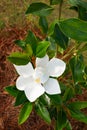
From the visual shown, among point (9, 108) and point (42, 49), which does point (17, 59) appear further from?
point (9, 108)

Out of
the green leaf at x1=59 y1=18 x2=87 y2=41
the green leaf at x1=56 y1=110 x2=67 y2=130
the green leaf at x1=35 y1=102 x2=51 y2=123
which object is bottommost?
the green leaf at x1=56 y1=110 x2=67 y2=130

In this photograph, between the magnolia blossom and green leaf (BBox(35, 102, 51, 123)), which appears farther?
green leaf (BBox(35, 102, 51, 123))

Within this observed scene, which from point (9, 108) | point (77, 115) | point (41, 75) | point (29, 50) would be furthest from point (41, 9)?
point (9, 108)

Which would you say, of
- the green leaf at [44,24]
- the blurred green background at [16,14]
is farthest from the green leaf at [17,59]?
the blurred green background at [16,14]

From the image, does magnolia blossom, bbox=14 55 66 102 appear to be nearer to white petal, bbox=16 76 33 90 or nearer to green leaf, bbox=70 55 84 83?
white petal, bbox=16 76 33 90

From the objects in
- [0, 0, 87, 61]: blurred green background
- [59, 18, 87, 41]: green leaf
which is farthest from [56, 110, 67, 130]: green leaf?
[0, 0, 87, 61]: blurred green background

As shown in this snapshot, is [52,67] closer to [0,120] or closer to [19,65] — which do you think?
[19,65]
